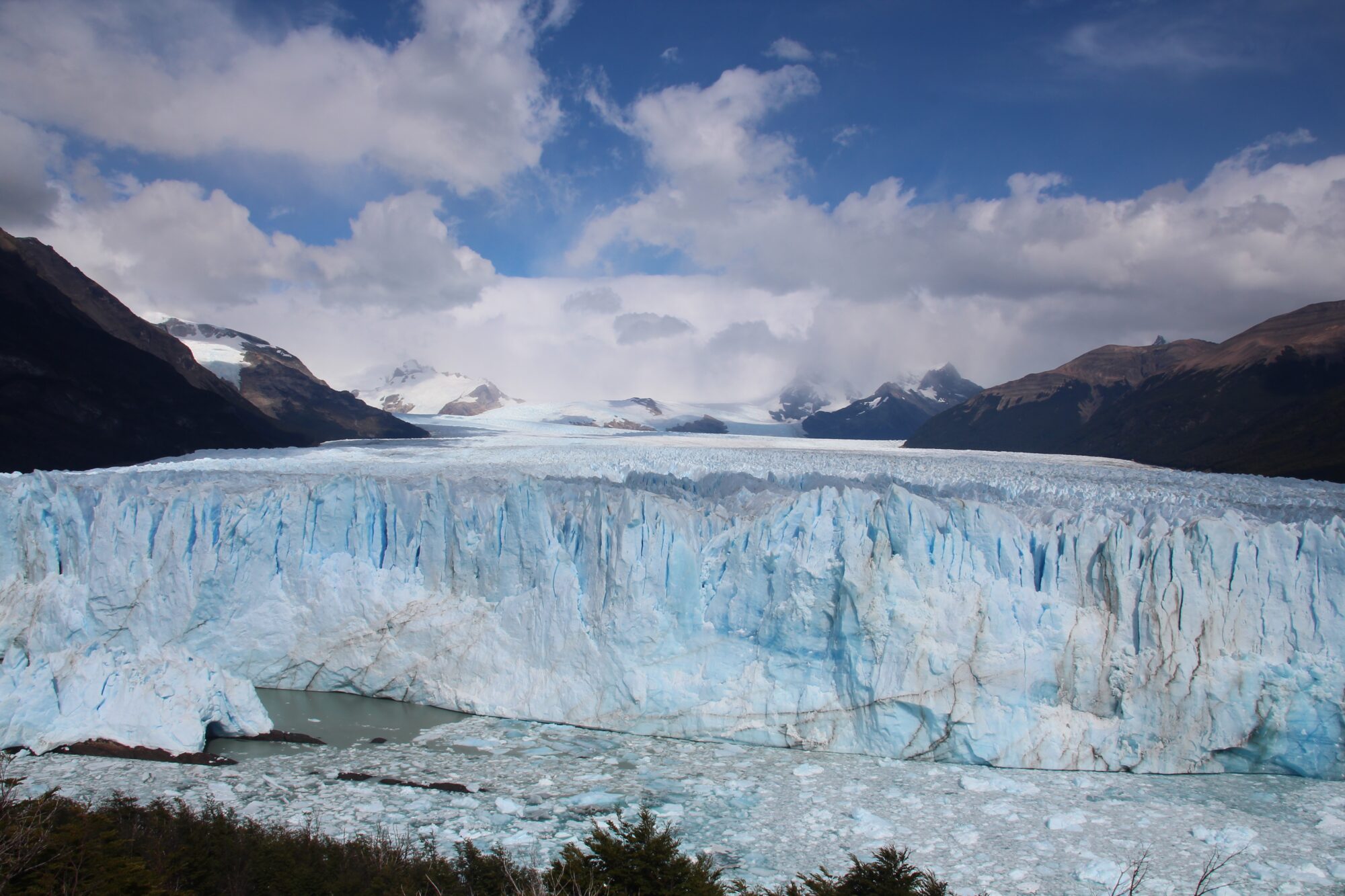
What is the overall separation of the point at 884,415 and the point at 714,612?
311 ft

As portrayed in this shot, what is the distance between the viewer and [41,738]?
33.2ft

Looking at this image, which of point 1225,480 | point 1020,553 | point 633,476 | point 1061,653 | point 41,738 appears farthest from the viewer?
point 1225,480

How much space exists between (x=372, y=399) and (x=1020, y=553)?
15059cm

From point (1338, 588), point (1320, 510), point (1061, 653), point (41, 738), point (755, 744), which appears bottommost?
point (755, 744)

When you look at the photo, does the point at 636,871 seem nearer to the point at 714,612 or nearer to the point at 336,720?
the point at 714,612

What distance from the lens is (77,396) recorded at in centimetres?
2473

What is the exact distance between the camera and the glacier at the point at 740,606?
34.9 ft

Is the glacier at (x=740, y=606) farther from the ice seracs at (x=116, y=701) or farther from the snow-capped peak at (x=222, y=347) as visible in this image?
the snow-capped peak at (x=222, y=347)

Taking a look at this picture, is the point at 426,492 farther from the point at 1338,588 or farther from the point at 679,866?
the point at 1338,588

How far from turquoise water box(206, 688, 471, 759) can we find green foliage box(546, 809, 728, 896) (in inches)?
221

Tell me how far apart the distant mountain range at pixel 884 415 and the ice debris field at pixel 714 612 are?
83.0 metres

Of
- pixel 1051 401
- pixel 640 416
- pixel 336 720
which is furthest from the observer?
pixel 640 416

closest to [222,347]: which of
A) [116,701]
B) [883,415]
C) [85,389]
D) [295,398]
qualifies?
[295,398]

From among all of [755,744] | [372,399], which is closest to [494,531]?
[755,744]
